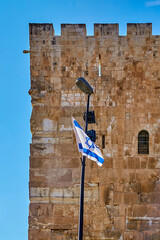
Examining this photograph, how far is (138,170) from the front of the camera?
39.9 feet

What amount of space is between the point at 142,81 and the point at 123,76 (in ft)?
1.98

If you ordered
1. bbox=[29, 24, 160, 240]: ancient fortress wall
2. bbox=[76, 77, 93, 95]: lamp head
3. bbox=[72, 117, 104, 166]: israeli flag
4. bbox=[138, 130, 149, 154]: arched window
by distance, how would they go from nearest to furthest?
bbox=[72, 117, 104, 166]: israeli flag, bbox=[76, 77, 93, 95]: lamp head, bbox=[29, 24, 160, 240]: ancient fortress wall, bbox=[138, 130, 149, 154]: arched window

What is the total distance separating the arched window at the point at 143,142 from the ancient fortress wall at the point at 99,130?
0.37 ft

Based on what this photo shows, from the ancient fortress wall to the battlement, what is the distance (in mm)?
31

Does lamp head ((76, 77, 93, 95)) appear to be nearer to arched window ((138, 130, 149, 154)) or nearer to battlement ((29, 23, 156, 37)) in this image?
arched window ((138, 130, 149, 154))

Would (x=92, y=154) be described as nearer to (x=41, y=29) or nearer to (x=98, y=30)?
(x=98, y=30)

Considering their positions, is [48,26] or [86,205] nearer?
[86,205]

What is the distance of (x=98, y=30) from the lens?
12.9 m

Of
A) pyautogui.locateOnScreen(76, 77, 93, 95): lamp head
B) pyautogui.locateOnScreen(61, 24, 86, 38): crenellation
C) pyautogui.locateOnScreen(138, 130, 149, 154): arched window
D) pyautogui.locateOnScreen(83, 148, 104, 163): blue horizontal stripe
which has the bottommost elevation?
pyautogui.locateOnScreen(83, 148, 104, 163): blue horizontal stripe

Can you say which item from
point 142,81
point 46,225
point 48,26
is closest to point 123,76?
point 142,81

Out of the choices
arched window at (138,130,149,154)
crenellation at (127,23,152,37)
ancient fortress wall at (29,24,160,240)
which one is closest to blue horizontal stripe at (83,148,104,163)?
ancient fortress wall at (29,24,160,240)

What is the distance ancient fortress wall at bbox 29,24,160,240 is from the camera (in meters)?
11.9

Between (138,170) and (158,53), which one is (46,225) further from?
(158,53)

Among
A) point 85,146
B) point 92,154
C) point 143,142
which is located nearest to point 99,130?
point 143,142
